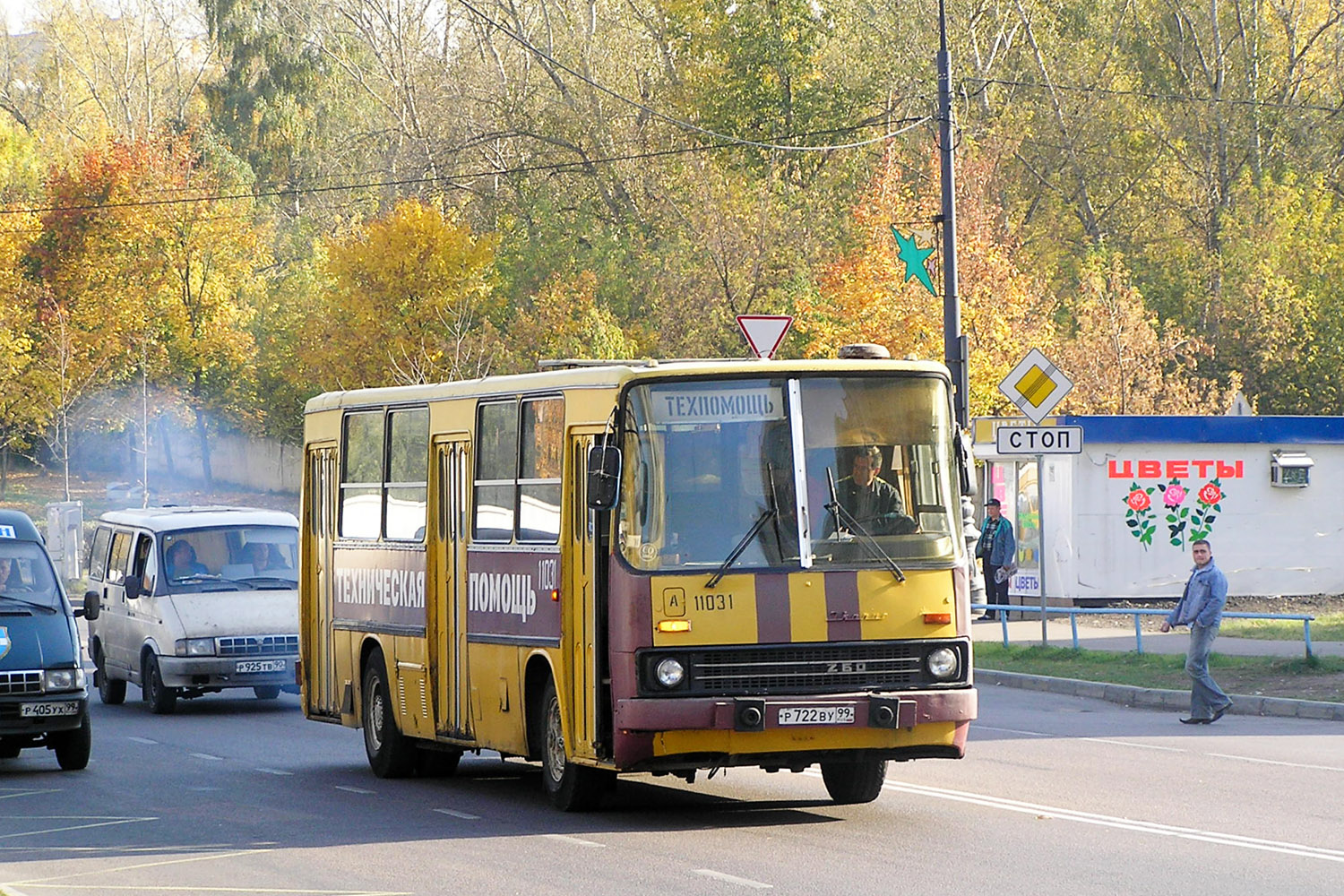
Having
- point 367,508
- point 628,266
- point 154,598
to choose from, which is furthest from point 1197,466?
point 628,266

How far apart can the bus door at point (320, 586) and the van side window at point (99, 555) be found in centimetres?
709

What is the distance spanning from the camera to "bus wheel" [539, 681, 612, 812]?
12.1m

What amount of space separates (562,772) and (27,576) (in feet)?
18.1

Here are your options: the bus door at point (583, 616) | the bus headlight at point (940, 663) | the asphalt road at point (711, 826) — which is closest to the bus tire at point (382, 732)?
the asphalt road at point (711, 826)

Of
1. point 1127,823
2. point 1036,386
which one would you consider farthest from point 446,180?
point 1127,823

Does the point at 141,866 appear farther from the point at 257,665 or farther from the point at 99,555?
the point at 99,555

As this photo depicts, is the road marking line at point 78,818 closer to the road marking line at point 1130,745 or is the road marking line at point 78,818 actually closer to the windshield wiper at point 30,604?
the windshield wiper at point 30,604

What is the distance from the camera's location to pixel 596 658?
11.4m

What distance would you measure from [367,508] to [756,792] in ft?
12.5

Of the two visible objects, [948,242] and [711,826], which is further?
[948,242]

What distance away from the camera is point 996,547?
27.4 meters

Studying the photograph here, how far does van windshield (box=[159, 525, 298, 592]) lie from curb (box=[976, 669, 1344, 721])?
733cm

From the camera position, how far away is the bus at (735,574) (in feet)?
36.5

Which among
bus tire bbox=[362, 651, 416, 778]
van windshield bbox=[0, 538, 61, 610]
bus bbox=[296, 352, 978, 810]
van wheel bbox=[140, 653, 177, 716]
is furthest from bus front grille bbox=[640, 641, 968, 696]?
van wheel bbox=[140, 653, 177, 716]
